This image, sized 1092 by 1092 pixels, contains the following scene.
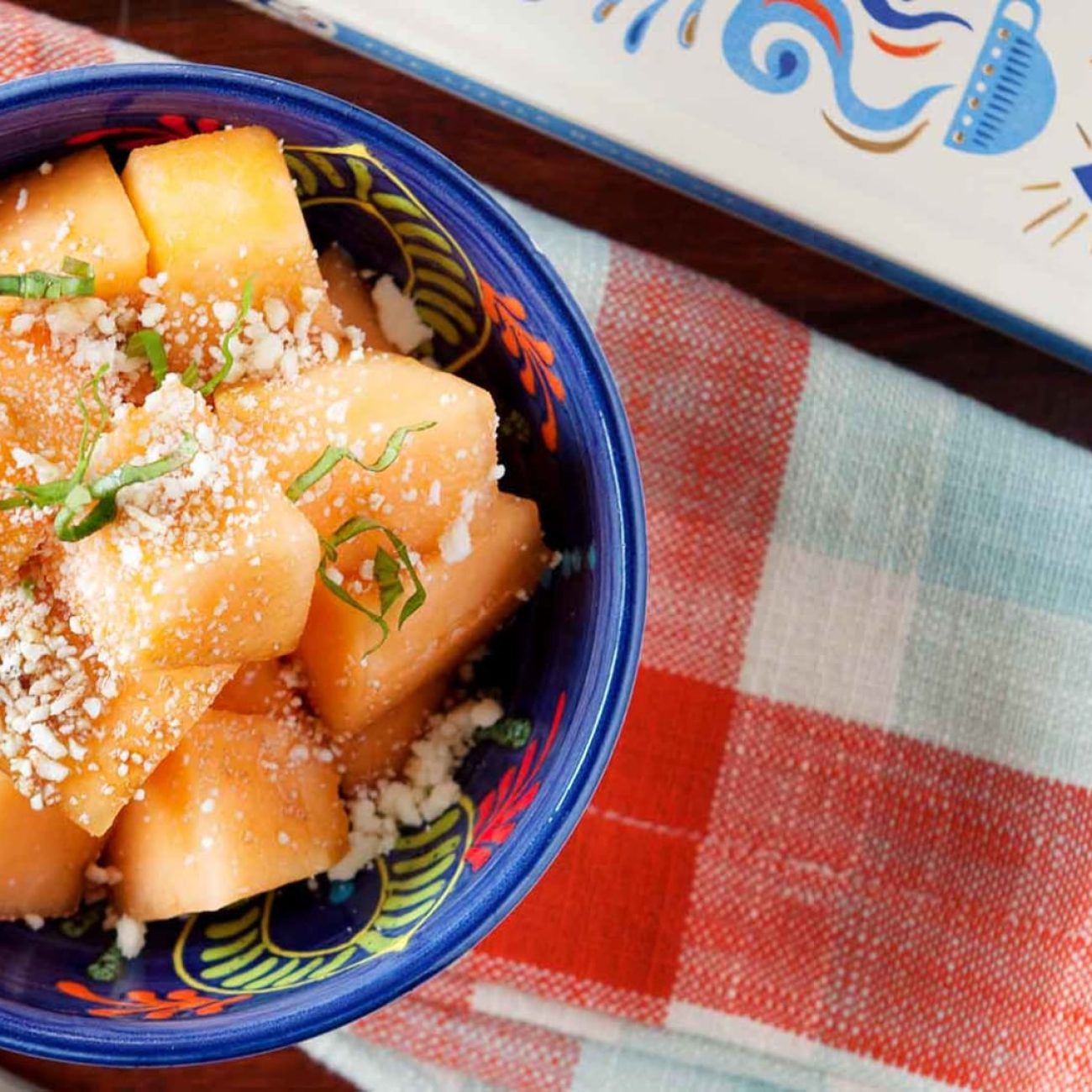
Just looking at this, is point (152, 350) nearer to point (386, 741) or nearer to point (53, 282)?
point (53, 282)

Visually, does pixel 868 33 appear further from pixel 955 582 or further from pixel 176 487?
pixel 176 487

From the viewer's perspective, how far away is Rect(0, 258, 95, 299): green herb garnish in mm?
675

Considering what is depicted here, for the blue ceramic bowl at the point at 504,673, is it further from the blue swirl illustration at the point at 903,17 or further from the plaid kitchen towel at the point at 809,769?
the blue swirl illustration at the point at 903,17

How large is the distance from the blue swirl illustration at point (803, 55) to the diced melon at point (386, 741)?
0.48m

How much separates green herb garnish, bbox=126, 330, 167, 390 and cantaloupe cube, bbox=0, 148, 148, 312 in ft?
0.09

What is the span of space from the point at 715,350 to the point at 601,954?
0.46 metres

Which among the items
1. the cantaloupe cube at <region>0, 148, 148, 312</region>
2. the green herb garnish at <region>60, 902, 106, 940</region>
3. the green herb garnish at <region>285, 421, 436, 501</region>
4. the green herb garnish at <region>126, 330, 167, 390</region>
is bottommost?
the green herb garnish at <region>60, 902, 106, 940</region>

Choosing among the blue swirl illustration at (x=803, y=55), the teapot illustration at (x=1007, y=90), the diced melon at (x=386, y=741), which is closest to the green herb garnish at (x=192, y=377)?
the diced melon at (x=386, y=741)

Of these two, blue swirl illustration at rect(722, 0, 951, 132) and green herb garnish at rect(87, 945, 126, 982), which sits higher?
blue swirl illustration at rect(722, 0, 951, 132)

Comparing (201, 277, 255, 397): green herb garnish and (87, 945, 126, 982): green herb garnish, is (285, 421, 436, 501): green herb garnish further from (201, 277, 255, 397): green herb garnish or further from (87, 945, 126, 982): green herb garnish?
(87, 945, 126, 982): green herb garnish

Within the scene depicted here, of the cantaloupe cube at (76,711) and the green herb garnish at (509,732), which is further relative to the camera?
the green herb garnish at (509,732)

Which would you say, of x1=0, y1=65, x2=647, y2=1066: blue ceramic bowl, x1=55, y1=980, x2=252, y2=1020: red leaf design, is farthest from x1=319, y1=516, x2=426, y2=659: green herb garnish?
x1=55, y1=980, x2=252, y2=1020: red leaf design

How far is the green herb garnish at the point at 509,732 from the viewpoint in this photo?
823mm

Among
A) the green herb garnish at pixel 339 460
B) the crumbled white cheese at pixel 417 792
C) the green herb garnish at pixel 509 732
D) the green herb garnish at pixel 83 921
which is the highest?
the green herb garnish at pixel 339 460
